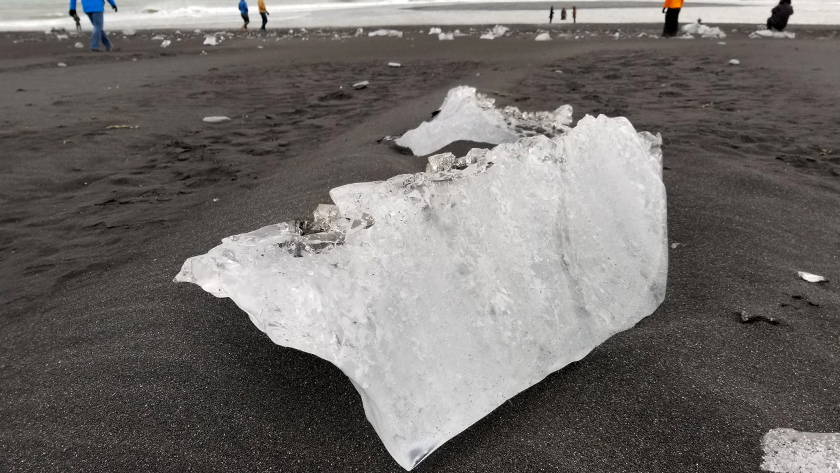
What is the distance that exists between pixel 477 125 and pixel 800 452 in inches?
91.4

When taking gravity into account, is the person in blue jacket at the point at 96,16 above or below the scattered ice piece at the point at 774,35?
above

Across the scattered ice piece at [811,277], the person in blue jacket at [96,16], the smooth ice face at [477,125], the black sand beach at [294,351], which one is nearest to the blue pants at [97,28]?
the person in blue jacket at [96,16]

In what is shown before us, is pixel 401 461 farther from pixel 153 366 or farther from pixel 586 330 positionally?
pixel 153 366

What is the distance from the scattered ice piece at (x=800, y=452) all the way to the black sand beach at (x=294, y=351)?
0.02 meters

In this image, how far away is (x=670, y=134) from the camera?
3.39 metres

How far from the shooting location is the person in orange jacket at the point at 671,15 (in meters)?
10.8

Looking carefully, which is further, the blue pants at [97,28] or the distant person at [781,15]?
the distant person at [781,15]

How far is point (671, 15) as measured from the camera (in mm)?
10961

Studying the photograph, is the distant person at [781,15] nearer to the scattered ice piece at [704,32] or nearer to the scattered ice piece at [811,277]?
the scattered ice piece at [704,32]

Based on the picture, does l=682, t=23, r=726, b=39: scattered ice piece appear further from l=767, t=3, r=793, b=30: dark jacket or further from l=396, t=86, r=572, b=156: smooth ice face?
l=396, t=86, r=572, b=156: smooth ice face

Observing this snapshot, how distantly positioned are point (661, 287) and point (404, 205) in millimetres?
892

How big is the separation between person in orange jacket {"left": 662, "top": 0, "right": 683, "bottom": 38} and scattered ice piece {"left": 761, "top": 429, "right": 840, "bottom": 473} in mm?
11985

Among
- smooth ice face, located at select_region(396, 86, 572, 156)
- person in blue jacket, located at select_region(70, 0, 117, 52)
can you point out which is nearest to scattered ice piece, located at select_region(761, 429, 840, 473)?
smooth ice face, located at select_region(396, 86, 572, 156)

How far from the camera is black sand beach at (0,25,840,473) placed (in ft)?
3.68
